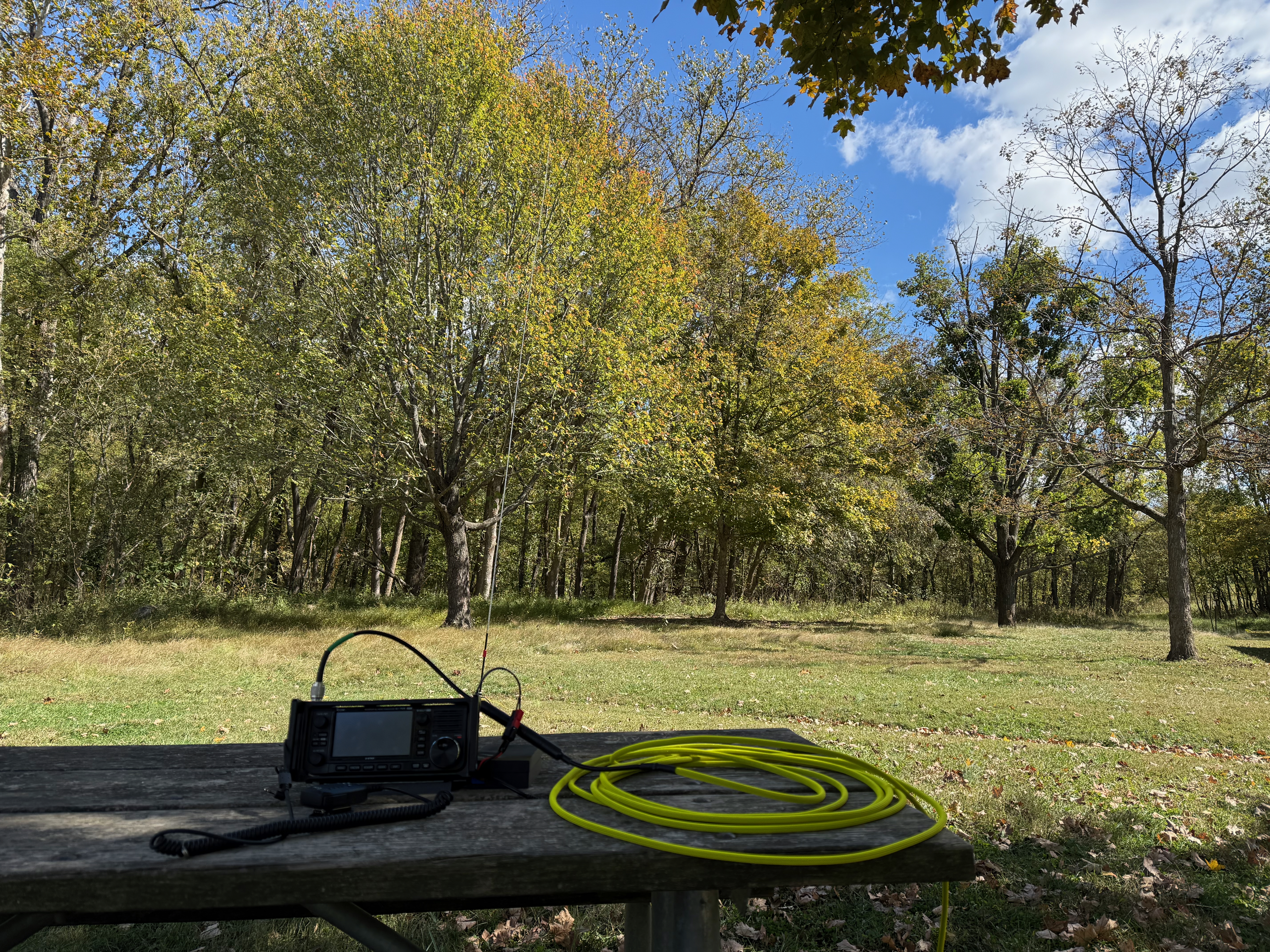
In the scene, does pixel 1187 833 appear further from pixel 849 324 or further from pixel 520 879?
pixel 849 324

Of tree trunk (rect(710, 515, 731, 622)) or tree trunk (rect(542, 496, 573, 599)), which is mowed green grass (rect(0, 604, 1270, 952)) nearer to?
tree trunk (rect(710, 515, 731, 622))

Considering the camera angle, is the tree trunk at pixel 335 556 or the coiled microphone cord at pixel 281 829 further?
the tree trunk at pixel 335 556

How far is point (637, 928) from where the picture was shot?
245 cm

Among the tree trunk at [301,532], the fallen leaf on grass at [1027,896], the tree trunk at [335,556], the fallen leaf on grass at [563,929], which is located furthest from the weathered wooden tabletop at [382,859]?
the tree trunk at [335,556]

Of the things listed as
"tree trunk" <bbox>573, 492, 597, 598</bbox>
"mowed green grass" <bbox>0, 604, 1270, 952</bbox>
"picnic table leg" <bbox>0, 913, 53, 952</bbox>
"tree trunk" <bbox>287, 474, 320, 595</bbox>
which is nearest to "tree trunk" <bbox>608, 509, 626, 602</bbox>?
"tree trunk" <bbox>573, 492, 597, 598</bbox>

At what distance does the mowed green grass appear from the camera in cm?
348

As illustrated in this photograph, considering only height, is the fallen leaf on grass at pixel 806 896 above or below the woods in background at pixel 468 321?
below

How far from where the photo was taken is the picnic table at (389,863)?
1.36 meters

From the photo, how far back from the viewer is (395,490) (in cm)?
1794

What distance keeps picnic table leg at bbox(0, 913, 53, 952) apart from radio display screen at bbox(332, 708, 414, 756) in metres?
0.60

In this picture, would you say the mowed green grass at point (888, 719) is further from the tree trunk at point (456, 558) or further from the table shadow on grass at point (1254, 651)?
the tree trunk at point (456, 558)

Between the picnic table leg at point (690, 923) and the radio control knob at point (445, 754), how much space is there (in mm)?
613

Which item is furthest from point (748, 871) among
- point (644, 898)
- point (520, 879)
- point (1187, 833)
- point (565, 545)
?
point (565, 545)

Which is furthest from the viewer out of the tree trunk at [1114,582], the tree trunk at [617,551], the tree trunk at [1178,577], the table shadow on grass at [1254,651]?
the tree trunk at [1114,582]
